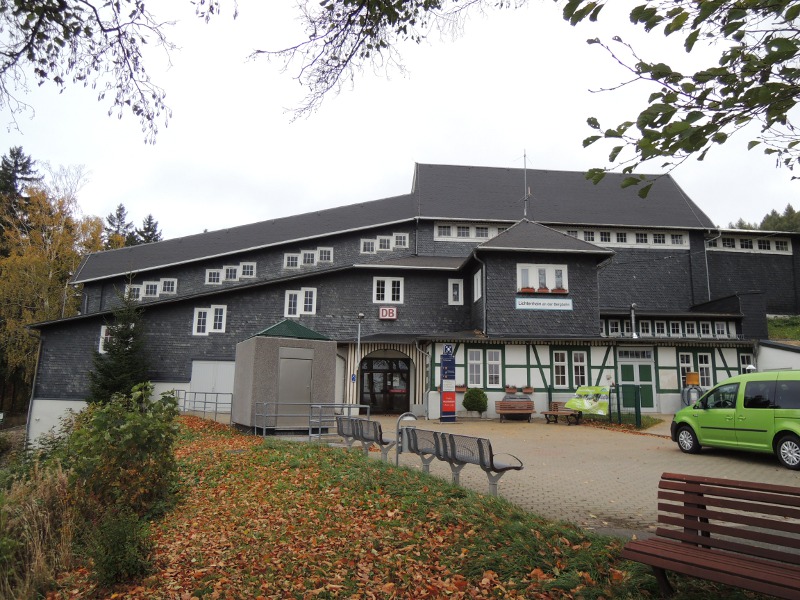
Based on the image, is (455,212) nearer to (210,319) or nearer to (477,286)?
(477,286)

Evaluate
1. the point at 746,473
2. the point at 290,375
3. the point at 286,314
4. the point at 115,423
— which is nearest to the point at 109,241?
the point at 286,314

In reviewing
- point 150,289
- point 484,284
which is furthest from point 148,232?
point 484,284

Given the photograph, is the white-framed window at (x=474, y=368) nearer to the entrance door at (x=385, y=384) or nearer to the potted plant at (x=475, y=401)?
the potted plant at (x=475, y=401)

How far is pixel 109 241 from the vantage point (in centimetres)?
4953

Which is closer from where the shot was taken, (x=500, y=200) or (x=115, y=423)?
(x=115, y=423)

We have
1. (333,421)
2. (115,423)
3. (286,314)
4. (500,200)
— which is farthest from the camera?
(500,200)

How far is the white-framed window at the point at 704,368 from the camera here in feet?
80.0

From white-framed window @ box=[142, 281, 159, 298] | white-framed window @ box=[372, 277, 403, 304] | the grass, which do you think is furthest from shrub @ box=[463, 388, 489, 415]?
white-framed window @ box=[142, 281, 159, 298]

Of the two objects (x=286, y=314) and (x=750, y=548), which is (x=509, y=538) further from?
(x=286, y=314)

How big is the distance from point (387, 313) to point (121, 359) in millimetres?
11902

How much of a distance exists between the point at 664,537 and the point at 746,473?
275 inches

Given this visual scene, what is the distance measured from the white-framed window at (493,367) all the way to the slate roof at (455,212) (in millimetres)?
10517

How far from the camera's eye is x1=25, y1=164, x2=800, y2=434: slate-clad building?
24.4 meters

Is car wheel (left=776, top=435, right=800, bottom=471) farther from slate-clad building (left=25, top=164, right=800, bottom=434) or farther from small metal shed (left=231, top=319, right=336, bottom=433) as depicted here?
slate-clad building (left=25, top=164, right=800, bottom=434)
